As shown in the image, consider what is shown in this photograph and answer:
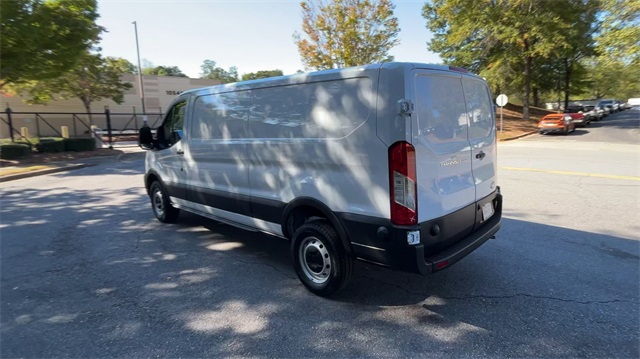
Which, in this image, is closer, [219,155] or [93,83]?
[219,155]

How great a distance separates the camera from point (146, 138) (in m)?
5.86

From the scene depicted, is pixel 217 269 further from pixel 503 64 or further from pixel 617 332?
pixel 503 64

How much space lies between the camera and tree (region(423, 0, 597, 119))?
2577 centimetres

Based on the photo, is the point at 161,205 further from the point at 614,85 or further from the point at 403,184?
the point at 614,85

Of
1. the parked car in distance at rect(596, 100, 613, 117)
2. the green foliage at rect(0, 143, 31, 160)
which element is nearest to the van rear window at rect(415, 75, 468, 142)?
the green foliage at rect(0, 143, 31, 160)

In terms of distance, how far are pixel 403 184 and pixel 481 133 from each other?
1447 mm

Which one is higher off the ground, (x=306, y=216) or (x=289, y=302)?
(x=306, y=216)

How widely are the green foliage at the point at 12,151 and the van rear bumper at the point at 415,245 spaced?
644 inches

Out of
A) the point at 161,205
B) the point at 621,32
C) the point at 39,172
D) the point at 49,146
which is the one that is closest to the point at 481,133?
the point at 161,205

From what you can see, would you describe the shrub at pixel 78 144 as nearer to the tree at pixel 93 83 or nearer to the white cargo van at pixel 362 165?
the tree at pixel 93 83

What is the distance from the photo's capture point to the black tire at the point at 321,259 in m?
3.40

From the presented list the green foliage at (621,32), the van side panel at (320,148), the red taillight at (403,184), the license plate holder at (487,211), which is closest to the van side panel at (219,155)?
the van side panel at (320,148)

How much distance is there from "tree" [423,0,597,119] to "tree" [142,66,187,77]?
297 feet

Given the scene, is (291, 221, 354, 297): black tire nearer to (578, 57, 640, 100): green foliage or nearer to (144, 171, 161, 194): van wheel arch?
(144, 171, 161, 194): van wheel arch
